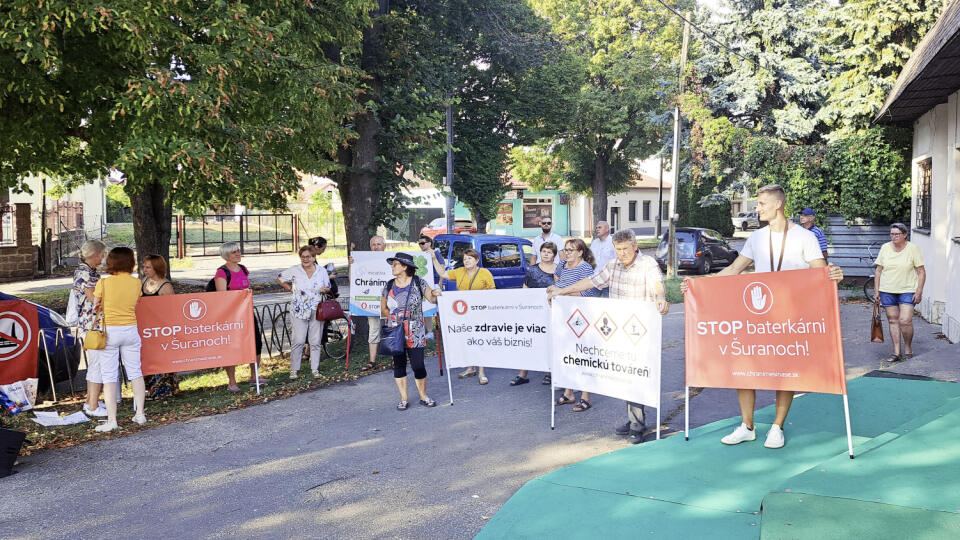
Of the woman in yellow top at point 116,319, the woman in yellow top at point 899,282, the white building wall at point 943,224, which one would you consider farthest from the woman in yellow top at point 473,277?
the white building wall at point 943,224

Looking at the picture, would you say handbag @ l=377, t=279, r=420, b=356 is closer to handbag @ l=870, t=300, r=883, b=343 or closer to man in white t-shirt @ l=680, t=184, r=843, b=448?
man in white t-shirt @ l=680, t=184, r=843, b=448

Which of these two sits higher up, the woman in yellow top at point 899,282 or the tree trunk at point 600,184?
the tree trunk at point 600,184

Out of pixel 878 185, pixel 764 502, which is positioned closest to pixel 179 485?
pixel 764 502

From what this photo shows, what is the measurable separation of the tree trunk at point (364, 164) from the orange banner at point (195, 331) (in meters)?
3.67

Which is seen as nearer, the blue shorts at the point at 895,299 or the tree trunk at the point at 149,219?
the blue shorts at the point at 895,299

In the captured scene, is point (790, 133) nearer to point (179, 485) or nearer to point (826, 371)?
point (826, 371)

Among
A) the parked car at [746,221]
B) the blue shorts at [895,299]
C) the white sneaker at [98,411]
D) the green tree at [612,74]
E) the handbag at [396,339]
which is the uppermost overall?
the green tree at [612,74]

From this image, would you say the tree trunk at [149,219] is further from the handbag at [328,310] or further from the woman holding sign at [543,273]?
the woman holding sign at [543,273]

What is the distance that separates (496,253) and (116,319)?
9.45m

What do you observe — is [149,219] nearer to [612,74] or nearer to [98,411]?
[98,411]

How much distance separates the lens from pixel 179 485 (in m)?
6.16

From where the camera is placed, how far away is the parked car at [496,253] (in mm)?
15844

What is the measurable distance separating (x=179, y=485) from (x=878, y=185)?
18124mm

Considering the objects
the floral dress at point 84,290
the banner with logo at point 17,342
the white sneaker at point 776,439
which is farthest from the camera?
the floral dress at point 84,290
